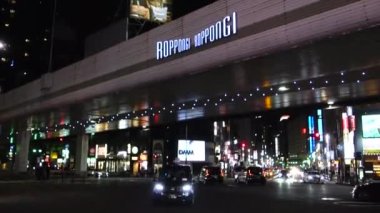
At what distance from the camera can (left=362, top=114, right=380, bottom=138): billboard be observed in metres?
59.5

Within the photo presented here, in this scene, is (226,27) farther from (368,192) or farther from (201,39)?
(368,192)

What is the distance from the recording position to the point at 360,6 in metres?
18.0

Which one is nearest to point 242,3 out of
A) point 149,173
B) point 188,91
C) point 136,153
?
point 188,91

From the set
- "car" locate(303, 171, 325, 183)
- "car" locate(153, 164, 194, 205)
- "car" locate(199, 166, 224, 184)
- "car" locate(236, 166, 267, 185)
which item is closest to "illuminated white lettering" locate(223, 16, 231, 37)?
"car" locate(153, 164, 194, 205)

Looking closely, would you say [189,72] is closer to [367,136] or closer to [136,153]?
[367,136]

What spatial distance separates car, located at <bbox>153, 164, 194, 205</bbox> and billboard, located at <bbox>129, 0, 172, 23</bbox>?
1509 centimetres

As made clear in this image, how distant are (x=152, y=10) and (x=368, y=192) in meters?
19.2

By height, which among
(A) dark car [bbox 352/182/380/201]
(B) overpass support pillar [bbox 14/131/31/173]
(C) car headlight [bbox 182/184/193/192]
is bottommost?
(A) dark car [bbox 352/182/380/201]

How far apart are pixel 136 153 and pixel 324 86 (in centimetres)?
7360

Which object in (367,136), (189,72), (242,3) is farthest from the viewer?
(367,136)

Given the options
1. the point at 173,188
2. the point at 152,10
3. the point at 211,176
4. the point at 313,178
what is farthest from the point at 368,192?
the point at 313,178

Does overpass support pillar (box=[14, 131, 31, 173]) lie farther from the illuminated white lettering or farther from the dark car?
the illuminated white lettering

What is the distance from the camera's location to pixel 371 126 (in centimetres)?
5975

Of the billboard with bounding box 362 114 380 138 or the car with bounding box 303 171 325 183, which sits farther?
the car with bounding box 303 171 325 183
